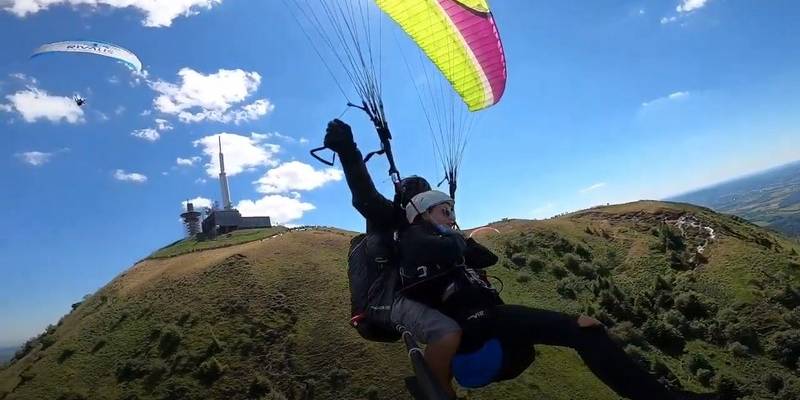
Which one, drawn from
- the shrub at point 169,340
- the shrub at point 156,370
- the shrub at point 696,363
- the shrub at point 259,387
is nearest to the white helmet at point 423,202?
the shrub at point 259,387

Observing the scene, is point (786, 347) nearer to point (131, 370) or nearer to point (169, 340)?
point (169, 340)

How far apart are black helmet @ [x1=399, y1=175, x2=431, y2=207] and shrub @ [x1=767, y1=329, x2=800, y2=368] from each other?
41526 millimetres

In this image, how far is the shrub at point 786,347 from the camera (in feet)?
124

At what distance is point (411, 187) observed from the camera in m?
6.81

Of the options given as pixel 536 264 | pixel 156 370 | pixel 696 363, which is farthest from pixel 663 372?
pixel 156 370

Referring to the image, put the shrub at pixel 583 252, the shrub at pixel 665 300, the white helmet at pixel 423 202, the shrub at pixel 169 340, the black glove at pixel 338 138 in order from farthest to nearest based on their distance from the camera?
the shrub at pixel 583 252 → the shrub at pixel 665 300 → the shrub at pixel 169 340 → the white helmet at pixel 423 202 → the black glove at pixel 338 138

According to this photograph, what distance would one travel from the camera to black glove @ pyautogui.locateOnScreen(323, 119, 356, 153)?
6.01 metres

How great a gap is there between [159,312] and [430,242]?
4202 cm

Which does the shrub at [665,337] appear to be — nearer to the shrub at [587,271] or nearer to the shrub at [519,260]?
the shrub at [587,271]

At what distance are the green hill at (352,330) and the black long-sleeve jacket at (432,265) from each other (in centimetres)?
2678

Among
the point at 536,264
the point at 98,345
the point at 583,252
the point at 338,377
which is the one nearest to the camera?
the point at 338,377

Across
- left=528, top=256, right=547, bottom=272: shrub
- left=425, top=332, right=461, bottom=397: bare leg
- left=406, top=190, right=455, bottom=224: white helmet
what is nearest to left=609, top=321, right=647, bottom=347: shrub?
left=528, top=256, right=547, bottom=272: shrub

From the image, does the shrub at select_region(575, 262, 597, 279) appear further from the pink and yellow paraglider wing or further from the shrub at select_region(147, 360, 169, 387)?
the pink and yellow paraglider wing

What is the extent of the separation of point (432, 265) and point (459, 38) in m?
4.98
